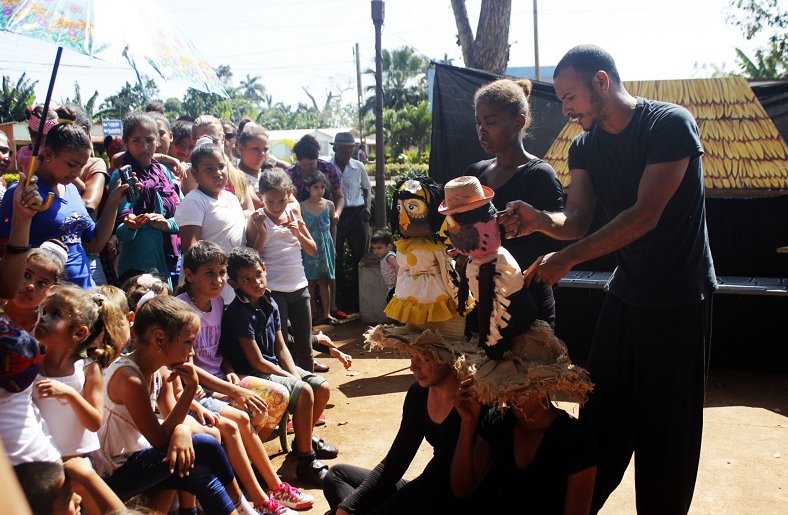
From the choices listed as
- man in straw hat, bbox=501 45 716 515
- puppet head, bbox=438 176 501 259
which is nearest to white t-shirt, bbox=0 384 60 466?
puppet head, bbox=438 176 501 259

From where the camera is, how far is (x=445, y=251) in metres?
2.96

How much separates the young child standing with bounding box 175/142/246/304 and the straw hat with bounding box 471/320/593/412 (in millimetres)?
2605

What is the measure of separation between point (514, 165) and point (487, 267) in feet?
2.62

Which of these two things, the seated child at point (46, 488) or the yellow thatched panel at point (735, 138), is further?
the yellow thatched panel at point (735, 138)

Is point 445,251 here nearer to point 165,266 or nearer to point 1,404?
point 1,404

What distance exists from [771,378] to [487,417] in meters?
4.58

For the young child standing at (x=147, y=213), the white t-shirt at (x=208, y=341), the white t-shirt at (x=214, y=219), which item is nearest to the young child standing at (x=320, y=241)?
the white t-shirt at (x=214, y=219)

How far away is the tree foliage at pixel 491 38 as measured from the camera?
1058cm

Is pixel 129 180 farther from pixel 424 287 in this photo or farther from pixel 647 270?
pixel 647 270

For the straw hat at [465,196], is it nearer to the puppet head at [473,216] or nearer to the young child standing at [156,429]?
the puppet head at [473,216]

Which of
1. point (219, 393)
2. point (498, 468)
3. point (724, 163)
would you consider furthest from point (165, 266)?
point (724, 163)

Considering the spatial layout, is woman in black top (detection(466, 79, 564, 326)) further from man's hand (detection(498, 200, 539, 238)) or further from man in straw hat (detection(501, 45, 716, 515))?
man's hand (detection(498, 200, 539, 238))

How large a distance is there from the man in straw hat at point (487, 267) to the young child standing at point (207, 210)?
2.55 metres

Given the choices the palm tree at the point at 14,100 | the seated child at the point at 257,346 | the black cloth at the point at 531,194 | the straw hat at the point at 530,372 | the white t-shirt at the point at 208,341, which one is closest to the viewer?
the straw hat at the point at 530,372
